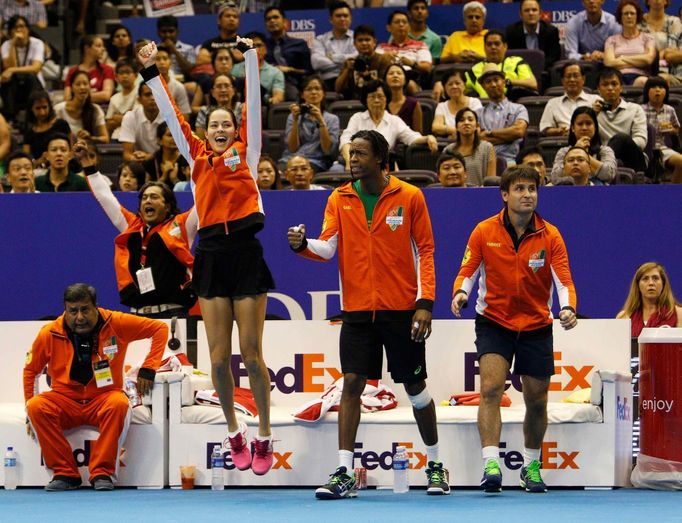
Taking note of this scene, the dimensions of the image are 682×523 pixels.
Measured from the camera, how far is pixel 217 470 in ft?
26.4

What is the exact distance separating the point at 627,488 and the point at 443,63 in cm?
722

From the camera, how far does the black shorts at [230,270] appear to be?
7527 mm

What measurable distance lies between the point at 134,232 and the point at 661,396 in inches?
143

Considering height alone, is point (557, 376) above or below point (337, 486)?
above

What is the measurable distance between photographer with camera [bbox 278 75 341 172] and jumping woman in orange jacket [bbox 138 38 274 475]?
15.2 ft

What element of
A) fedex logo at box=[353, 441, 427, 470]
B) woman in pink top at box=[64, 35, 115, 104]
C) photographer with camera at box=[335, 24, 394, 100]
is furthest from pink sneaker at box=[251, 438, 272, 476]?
woman in pink top at box=[64, 35, 115, 104]

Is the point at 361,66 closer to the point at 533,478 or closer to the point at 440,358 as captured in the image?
the point at 440,358

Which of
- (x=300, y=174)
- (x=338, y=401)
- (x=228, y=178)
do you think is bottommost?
(x=338, y=401)

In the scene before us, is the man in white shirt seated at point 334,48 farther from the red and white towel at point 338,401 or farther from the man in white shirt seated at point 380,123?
the red and white towel at point 338,401

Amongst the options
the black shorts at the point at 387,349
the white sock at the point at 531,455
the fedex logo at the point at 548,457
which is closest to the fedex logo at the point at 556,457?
the fedex logo at the point at 548,457

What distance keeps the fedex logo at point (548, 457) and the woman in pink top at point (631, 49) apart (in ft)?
21.2

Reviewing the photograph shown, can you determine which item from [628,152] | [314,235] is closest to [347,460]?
[314,235]

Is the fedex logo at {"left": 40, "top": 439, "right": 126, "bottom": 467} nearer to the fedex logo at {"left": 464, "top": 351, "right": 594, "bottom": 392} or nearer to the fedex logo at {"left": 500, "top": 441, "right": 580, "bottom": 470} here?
the fedex logo at {"left": 464, "top": 351, "right": 594, "bottom": 392}

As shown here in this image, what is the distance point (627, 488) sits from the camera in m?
7.99
